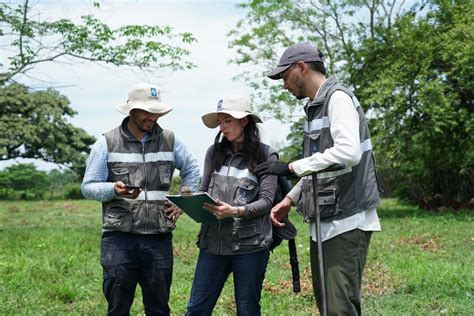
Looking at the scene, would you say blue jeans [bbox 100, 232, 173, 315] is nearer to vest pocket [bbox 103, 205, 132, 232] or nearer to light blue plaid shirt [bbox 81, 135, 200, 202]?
vest pocket [bbox 103, 205, 132, 232]

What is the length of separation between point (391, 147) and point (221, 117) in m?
15.0

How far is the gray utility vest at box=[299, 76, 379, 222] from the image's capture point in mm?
3617

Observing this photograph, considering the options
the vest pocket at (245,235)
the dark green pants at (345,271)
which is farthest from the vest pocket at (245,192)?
the dark green pants at (345,271)

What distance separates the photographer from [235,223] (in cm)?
414

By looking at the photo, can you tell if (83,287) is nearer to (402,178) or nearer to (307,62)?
(307,62)

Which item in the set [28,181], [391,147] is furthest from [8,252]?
[28,181]

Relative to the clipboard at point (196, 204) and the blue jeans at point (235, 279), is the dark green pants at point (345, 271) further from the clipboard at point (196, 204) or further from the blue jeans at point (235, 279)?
the clipboard at point (196, 204)

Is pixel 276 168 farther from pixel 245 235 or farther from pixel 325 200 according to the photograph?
pixel 245 235

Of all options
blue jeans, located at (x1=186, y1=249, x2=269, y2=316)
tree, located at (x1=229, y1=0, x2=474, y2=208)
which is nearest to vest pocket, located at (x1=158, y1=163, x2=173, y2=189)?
blue jeans, located at (x1=186, y1=249, x2=269, y2=316)

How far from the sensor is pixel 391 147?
18625mm

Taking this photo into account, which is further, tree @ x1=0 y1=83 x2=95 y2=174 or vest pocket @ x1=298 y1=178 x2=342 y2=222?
tree @ x1=0 y1=83 x2=95 y2=174

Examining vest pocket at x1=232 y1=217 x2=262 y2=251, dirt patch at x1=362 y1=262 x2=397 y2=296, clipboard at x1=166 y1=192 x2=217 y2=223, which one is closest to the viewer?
clipboard at x1=166 y1=192 x2=217 y2=223

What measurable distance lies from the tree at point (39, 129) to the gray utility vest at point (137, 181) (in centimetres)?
2754

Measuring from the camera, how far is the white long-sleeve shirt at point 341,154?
3445 millimetres
